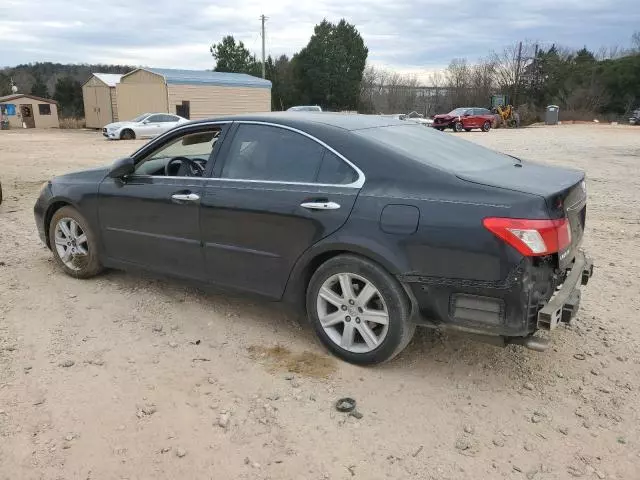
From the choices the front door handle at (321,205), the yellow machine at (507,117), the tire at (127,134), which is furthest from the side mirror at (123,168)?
the yellow machine at (507,117)

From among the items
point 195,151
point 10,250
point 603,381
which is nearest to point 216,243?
point 195,151

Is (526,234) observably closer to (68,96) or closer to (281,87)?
(281,87)

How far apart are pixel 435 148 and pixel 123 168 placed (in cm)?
247

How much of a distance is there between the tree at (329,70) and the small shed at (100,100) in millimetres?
19820

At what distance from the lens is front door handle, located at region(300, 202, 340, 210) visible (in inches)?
138

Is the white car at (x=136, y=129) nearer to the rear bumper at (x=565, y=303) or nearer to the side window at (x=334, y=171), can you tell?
the side window at (x=334, y=171)

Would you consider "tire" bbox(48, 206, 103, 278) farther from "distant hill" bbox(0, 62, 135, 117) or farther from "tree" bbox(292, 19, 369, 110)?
"tree" bbox(292, 19, 369, 110)

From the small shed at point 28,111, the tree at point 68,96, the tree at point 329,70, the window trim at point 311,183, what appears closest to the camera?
the window trim at point 311,183

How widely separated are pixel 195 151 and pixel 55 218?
60.8 inches

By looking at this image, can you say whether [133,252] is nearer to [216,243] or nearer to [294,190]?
[216,243]

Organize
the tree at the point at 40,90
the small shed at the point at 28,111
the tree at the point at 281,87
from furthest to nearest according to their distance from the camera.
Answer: the tree at the point at 40,90, the tree at the point at 281,87, the small shed at the point at 28,111

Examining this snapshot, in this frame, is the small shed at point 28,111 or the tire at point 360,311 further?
the small shed at point 28,111

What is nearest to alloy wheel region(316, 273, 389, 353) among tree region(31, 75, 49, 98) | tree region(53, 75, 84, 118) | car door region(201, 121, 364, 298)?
car door region(201, 121, 364, 298)

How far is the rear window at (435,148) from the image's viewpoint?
354 centimetres
